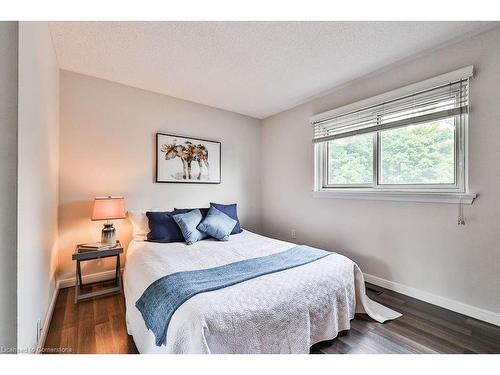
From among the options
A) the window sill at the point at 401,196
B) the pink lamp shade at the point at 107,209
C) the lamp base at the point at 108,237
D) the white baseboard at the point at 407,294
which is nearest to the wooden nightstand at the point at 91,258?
the lamp base at the point at 108,237

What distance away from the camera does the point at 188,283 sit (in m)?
1.45

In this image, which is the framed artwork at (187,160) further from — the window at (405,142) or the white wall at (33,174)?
the window at (405,142)

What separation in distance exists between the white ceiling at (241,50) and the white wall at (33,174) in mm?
436

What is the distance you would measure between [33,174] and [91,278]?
1757 mm

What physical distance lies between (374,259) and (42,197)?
3.17 m

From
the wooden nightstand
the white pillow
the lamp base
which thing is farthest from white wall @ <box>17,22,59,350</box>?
the white pillow

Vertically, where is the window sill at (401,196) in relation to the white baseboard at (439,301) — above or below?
above

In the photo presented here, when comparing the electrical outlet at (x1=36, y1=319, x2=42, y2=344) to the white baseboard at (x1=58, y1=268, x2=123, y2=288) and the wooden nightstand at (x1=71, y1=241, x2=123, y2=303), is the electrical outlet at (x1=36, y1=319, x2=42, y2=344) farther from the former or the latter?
the white baseboard at (x1=58, y1=268, x2=123, y2=288)

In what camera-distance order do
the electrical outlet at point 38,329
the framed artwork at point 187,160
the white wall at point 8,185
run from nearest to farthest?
the white wall at point 8,185
the electrical outlet at point 38,329
the framed artwork at point 187,160

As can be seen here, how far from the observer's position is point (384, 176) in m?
2.56

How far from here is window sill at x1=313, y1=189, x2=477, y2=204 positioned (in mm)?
1974

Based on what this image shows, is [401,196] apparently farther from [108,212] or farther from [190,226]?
[108,212]

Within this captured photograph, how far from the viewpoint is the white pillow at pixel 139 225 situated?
2664mm
